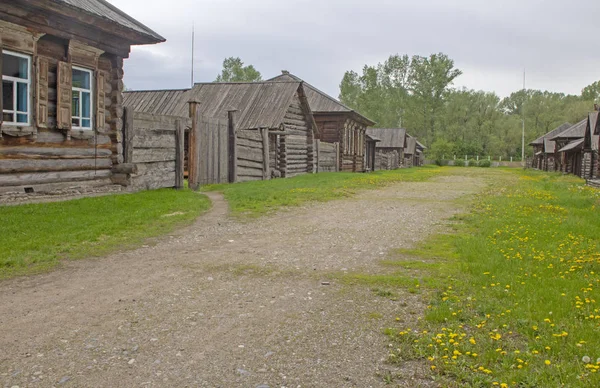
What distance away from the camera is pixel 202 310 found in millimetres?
5035

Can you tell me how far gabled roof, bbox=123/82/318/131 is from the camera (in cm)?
2498

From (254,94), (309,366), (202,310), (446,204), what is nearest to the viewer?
(309,366)

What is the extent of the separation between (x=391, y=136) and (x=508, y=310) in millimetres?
69810

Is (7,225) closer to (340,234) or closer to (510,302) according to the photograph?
(340,234)

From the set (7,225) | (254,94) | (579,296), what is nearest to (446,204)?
(579,296)

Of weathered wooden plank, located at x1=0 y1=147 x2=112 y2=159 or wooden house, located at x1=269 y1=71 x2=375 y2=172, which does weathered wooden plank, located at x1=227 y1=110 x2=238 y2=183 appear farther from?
wooden house, located at x1=269 y1=71 x2=375 y2=172

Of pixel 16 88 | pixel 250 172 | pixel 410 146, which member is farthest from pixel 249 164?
pixel 410 146

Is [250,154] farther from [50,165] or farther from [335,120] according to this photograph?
[335,120]

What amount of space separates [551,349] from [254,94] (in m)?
24.4

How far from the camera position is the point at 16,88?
37.0 feet

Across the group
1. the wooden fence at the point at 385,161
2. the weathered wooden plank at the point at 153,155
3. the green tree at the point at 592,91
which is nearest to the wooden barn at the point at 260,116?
the weathered wooden plank at the point at 153,155

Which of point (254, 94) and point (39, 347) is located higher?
point (254, 94)

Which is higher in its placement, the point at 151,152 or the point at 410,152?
the point at 410,152

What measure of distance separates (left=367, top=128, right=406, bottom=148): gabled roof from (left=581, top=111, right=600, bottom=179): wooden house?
32076 millimetres
